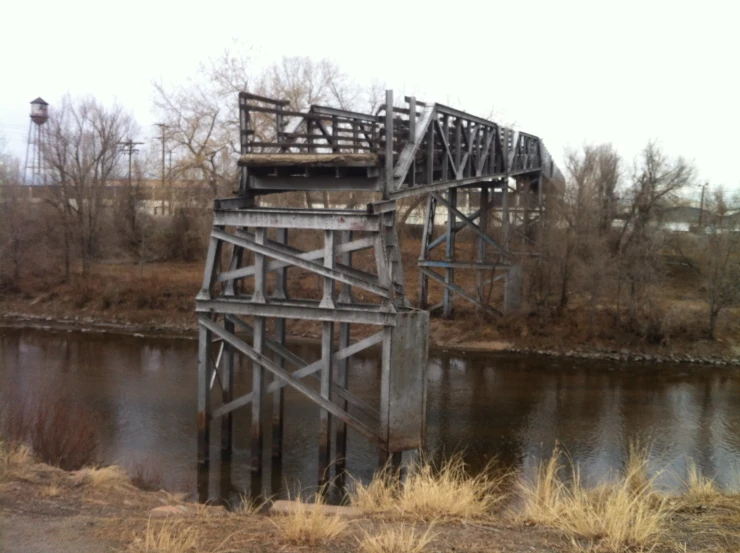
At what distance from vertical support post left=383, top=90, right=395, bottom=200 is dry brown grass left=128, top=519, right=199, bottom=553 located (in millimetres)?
6134

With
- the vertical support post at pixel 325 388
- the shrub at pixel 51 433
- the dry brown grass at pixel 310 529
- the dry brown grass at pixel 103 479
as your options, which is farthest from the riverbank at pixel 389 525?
the vertical support post at pixel 325 388

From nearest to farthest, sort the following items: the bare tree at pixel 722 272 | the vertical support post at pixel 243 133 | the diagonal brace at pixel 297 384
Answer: the diagonal brace at pixel 297 384, the vertical support post at pixel 243 133, the bare tree at pixel 722 272

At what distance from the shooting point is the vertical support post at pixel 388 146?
412 inches

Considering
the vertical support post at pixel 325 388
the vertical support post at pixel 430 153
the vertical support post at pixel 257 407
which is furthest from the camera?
the vertical support post at pixel 430 153

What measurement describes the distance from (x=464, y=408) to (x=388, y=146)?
710 cm

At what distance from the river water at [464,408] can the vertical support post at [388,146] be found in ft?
14.1

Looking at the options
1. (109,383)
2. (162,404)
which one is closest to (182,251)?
(109,383)

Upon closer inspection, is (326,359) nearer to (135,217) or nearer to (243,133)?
(243,133)

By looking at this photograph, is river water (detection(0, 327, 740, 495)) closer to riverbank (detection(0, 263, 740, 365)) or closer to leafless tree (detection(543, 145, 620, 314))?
riverbank (detection(0, 263, 740, 365))

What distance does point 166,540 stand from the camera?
5.10 meters

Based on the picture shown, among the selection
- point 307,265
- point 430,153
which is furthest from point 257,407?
point 430,153

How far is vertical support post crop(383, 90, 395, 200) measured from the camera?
1045 cm

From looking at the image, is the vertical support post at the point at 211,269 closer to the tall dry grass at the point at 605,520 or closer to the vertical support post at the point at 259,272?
the vertical support post at the point at 259,272

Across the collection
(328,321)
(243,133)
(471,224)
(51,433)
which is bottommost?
(51,433)
